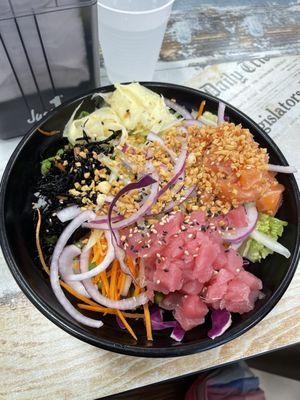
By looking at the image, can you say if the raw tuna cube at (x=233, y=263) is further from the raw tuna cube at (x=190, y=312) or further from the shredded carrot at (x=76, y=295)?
the shredded carrot at (x=76, y=295)

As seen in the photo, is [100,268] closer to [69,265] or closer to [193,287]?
[69,265]

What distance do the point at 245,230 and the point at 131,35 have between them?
0.78 metres

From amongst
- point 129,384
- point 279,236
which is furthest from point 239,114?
point 129,384

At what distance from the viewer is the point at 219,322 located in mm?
988

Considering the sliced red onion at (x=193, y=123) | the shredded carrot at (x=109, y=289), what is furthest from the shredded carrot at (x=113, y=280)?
the sliced red onion at (x=193, y=123)

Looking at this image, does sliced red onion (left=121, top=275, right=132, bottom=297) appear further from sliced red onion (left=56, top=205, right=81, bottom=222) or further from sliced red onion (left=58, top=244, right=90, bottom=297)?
sliced red onion (left=56, top=205, right=81, bottom=222)

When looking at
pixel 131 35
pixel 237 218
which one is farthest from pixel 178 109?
pixel 237 218

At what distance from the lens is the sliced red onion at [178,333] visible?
3.22 ft

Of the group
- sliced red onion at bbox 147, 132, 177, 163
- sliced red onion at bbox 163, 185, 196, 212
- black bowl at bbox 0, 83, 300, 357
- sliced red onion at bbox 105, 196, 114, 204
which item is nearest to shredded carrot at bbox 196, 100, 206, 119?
black bowl at bbox 0, 83, 300, 357

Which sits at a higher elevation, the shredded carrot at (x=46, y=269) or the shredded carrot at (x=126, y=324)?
the shredded carrot at (x=46, y=269)

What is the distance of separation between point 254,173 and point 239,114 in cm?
29

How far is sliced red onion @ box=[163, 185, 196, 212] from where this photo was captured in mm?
1068

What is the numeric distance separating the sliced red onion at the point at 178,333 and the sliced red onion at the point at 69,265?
0.24m

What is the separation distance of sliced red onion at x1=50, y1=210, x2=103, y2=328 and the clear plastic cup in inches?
26.5
